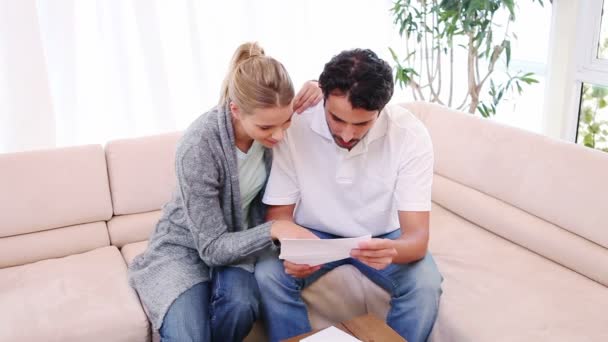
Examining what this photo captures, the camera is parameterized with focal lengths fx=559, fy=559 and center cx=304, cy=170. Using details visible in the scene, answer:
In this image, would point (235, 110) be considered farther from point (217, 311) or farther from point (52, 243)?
point (52, 243)

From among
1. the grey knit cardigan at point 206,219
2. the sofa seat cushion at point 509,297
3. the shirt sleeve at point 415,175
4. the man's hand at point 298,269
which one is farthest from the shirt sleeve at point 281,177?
the sofa seat cushion at point 509,297

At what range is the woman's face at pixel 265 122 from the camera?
1.49m

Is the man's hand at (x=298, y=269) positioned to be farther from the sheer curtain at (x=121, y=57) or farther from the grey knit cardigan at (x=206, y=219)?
the sheer curtain at (x=121, y=57)

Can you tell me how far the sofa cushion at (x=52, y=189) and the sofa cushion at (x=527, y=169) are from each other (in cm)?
136

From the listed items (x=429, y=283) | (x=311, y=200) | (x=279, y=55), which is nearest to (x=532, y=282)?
(x=429, y=283)

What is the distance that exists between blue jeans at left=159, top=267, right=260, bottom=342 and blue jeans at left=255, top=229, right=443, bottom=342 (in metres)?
0.05

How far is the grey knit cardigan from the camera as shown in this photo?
157 centimetres

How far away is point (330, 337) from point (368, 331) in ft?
0.36

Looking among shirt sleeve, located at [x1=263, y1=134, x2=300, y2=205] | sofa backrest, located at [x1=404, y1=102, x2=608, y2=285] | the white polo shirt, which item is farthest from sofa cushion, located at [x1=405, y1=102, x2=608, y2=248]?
shirt sleeve, located at [x1=263, y1=134, x2=300, y2=205]

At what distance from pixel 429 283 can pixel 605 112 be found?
2.10 meters

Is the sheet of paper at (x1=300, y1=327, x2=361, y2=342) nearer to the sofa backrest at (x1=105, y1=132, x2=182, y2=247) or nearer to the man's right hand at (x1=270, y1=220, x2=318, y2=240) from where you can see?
the man's right hand at (x1=270, y1=220, x2=318, y2=240)

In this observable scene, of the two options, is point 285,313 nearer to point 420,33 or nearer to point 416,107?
point 416,107

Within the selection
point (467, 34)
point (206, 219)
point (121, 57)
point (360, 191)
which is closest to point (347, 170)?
point (360, 191)

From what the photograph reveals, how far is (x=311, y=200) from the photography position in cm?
176
